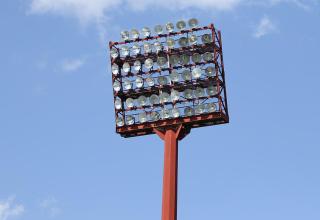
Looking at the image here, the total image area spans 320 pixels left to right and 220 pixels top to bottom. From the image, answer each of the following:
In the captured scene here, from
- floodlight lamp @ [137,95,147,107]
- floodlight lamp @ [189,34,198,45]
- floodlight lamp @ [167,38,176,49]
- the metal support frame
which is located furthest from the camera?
floodlight lamp @ [167,38,176,49]

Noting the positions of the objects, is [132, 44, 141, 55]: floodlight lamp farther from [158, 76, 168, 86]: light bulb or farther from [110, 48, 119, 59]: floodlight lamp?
[158, 76, 168, 86]: light bulb

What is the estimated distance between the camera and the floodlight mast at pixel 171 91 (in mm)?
72438

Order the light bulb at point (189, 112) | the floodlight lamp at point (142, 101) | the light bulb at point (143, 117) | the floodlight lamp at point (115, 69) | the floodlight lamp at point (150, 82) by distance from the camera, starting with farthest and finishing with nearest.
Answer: the floodlight lamp at point (115, 69) → the floodlight lamp at point (150, 82) → the floodlight lamp at point (142, 101) → the light bulb at point (143, 117) → the light bulb at point (189, 112)

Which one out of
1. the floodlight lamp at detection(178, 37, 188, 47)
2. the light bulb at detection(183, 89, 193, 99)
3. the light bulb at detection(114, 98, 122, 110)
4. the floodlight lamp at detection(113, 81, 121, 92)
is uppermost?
the floodlight lamp at detection(178, 37, 188, 47)

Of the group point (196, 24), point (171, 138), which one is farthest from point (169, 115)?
point (196, 24)

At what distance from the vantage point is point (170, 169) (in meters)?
71.1

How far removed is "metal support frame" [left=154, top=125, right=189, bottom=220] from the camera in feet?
226

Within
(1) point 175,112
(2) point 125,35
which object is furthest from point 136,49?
(1) point 175,112

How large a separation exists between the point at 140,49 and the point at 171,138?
8.12 meters

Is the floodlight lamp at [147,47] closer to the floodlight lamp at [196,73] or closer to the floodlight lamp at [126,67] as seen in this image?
the floodlight lamp at [126,67]

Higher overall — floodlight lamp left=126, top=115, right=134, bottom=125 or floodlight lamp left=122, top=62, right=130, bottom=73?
floodlight lamp left=122, top=62, right=130, bottom=73

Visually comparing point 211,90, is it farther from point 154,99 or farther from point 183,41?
point 183,41

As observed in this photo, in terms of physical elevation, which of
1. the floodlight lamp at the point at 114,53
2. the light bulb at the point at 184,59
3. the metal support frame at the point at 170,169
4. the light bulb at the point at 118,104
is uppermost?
the floodlight lamp at the point at 114,53

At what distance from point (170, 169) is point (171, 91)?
6485 mm
